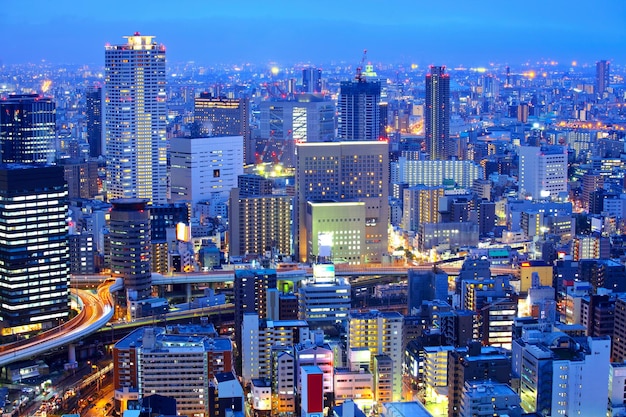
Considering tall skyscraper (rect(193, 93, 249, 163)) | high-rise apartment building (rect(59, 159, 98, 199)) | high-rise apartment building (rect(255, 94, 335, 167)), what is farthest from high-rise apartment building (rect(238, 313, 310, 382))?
high-rise apartment building (rect(255, 94, 335, 167))

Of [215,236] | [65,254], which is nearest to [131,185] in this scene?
[215,236]

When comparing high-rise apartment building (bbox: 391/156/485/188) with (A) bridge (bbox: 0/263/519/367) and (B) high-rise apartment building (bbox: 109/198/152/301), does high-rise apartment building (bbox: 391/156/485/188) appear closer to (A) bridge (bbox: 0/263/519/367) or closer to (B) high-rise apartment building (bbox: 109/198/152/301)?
(A) bridge (bbox: 0/263/519/367)

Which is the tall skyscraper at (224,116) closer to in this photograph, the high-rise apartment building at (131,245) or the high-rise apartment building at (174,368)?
the high-rise apartment building at (131,245)

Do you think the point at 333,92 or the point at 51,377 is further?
the point at 333,92

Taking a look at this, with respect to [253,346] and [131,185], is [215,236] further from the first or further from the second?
[253,346]

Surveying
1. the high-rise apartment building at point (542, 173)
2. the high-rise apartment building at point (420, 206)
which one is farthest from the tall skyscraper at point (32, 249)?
the high-rise apartment building at point (542, 173)

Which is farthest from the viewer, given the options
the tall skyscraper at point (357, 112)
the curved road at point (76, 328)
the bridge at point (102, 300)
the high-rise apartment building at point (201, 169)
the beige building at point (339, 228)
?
the tall skyscraper at point (357, 112)
